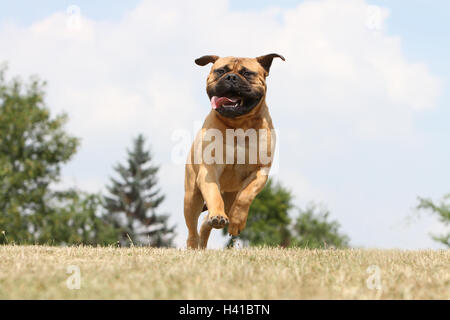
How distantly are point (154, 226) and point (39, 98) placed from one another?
19.9 meters

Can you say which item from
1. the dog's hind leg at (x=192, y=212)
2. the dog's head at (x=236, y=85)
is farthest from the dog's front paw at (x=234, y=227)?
the dog's head at (x=236, y=85)

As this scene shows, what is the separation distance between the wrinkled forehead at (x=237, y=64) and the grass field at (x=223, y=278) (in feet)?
9.08

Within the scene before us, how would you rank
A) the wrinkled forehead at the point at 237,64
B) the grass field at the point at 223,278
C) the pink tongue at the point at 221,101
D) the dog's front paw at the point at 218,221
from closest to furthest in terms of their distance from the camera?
the grass field at the point at 223,278 → the dog's front paw at the point at 218,221 → the pink tongue at the point at 221,101 → the wrinkled forehead at the point at 237,64

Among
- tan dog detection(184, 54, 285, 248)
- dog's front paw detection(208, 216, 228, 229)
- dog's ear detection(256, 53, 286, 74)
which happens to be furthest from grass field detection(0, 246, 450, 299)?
dog's ear detection(256, 53, 286, 74)

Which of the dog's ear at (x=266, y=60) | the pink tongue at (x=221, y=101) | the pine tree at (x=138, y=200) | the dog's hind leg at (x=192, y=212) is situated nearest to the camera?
the pink tongue at (x=221, y=101)

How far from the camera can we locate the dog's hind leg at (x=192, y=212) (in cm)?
873

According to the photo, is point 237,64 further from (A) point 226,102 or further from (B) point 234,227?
(B) point 234,227

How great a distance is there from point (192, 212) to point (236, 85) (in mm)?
2394

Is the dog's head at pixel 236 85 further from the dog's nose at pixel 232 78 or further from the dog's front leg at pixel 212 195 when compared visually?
the dog's front leg at pixel 212 195

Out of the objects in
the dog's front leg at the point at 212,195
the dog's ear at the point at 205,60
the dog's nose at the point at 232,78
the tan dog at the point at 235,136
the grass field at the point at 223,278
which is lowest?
the grass field at the point at 223,278

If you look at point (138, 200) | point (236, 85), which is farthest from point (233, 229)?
point (138, 200)

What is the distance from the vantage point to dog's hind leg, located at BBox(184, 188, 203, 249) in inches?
344

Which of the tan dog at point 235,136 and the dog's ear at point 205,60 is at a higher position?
the dog's ear at point 205,60
